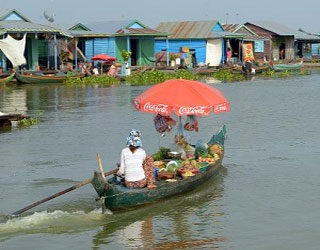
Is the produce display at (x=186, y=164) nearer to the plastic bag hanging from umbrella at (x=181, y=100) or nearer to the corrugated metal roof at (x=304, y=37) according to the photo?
the plastic bag hanging from umbrella at (x=181, y=100)

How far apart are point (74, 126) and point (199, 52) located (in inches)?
1135

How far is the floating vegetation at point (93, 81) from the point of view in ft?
119

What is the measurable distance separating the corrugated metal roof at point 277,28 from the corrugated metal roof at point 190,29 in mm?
9247

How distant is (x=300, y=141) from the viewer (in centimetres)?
1659

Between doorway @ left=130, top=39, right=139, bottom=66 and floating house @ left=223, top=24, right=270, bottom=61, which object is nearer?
doorway @ left=130, top=39, right=139, bottom=66

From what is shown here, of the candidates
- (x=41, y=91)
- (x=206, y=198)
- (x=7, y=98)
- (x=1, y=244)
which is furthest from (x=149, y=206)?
(x=41, y=91)

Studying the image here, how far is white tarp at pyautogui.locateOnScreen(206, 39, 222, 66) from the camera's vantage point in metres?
48.1

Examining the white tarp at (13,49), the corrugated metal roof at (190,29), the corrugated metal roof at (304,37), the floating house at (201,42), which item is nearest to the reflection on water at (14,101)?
the white tarp at (13,49)

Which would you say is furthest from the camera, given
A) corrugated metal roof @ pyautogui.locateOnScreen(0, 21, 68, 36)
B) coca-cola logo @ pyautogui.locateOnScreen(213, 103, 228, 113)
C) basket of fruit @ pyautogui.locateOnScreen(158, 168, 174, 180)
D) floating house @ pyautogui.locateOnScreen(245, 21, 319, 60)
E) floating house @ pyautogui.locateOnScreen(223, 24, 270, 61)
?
floating house @ pyautogui.locateOnScreen(245, 21, 319, 60)

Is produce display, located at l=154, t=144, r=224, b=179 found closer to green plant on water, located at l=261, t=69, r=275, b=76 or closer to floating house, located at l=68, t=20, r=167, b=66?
floating house, located at l=68, t=20, r=167, b=66

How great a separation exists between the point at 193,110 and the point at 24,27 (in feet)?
86.5

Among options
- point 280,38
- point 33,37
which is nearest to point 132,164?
point 33,37

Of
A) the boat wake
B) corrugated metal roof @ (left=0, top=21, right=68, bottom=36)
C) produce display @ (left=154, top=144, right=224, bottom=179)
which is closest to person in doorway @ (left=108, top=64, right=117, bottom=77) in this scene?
corrugated metal roof @ (left=0, top=21, right=68, bottom=36)

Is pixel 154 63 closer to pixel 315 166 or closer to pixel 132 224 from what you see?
pixel 315 166
